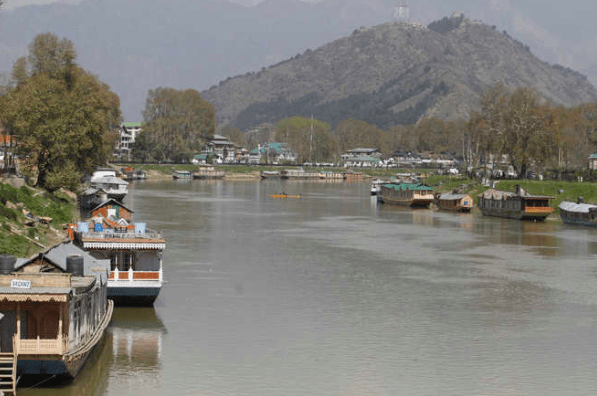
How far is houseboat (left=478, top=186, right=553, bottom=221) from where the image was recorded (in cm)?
11738

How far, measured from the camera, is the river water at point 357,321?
37406 mm

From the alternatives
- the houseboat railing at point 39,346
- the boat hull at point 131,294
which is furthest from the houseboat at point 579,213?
the houseboat railing at point 39,346

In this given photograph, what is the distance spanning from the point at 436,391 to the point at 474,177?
452ft

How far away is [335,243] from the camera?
87500 millimetres

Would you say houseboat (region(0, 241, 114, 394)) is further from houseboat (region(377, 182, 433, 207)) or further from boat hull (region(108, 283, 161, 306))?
houseboat (region(377, 182, 433, 207))

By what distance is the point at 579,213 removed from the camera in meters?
110

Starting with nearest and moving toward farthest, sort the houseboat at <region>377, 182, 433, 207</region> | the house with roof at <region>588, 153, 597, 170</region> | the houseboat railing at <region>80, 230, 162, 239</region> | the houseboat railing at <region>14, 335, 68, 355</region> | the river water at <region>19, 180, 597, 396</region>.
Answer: the houseboat railing at <region>14, 335, 68, 355</region> → the river water at <region>19, 180, 597, 396</region> → the houseboat railing at <region>80, 230, 162, 239</region> → the houseboat at <region>377, 182, 433, 207</region> → the house with roof at <region>588, 153, 597, 170</region>

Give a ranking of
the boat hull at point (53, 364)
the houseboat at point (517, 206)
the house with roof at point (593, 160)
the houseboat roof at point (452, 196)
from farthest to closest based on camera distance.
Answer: the house with roof at point (593, 160) → the houseboat roof at point (452, 196) → the houseboat at point (517, 206) → the boat hull at point (53, 364)

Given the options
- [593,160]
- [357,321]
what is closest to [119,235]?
[357,321]

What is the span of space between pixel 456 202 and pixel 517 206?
60.7 ft

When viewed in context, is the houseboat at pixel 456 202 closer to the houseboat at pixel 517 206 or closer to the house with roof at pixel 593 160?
the houseboat at pixel 517 206

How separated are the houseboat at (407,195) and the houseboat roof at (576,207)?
1296 inches

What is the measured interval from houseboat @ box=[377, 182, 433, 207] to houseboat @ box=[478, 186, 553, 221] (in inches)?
658

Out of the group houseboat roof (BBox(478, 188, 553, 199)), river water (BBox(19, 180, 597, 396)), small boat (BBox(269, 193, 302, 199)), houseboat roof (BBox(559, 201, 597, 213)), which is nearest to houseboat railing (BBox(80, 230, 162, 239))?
river water (BBox(19, 180, 597, 396))
